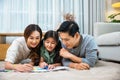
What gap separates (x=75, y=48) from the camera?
1.78m

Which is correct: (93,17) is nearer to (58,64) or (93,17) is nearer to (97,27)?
(97,27)

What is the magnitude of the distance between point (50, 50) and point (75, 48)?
6.9 inches

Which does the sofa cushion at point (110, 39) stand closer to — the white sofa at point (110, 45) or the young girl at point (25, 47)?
the white sofa at point (110, 45)

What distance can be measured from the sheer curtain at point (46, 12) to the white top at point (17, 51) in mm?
1709

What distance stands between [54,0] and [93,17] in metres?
0.62

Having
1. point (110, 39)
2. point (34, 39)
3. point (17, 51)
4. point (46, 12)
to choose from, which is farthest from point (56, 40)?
point (46, 12)

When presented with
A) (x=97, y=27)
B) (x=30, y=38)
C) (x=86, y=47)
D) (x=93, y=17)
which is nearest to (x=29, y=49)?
(x=30, y=38)

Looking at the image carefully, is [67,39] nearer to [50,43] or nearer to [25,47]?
[50,43]

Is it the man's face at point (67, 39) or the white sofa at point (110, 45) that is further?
the white sofa at point (110, 45)

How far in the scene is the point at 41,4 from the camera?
11.6ft

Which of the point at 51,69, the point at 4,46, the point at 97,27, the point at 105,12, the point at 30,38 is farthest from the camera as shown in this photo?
the point at 105,12

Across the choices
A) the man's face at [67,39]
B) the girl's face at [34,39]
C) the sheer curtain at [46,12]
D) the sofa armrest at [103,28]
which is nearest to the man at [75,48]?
the man's face at [67,39]

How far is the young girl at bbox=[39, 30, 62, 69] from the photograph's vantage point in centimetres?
176

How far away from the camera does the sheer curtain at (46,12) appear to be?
136 inches
